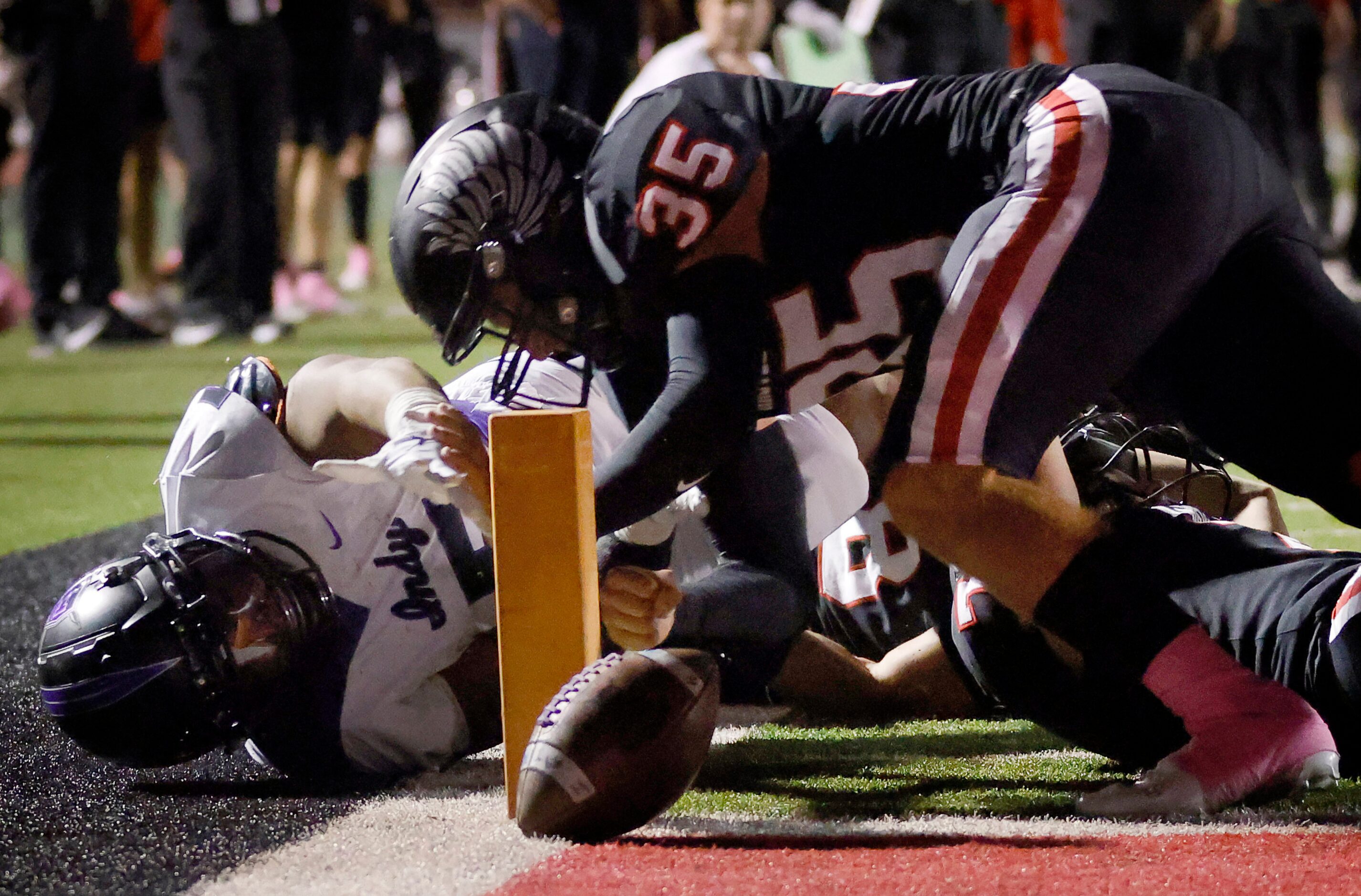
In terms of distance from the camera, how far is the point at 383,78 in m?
9.12

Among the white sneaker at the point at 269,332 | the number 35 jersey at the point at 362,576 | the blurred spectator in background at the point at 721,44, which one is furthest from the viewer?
the white sneaker at the point at 269,332

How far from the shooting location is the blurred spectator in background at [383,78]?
880 centimetres

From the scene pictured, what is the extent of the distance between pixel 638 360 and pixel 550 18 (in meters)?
5.85

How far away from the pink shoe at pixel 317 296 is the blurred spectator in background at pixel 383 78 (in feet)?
2.21

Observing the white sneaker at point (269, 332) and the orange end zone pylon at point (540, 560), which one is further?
the white sneaker at point (269, 332)

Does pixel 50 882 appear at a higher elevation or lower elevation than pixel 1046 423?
lower

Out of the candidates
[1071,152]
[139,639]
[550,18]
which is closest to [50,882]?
[139,639]

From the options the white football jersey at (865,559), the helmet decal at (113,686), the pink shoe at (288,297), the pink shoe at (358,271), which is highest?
the helmet decal at (113,686)

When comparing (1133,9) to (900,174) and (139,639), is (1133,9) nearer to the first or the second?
A: (900,174)

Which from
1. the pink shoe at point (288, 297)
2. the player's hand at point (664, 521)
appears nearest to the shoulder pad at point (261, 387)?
the player's hand at point (664, 521)

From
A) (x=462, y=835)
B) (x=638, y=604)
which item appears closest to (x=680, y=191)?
(x=638, y=604)

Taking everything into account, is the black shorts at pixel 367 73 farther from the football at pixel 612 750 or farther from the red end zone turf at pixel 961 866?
the red end zone turf at pixel 961 866

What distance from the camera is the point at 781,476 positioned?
8.18 feet

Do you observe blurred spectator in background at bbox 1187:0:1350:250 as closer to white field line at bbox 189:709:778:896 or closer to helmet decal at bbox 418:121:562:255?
helmet decal at bbox 418:121:562:255
